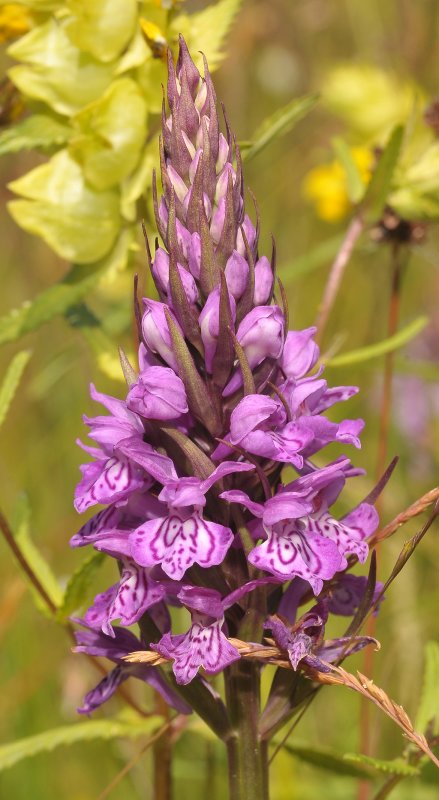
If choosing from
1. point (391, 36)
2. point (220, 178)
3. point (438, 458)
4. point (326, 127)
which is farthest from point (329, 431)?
point (391, 36)

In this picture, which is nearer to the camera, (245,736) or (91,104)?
(245,736)

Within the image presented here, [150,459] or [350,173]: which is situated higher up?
[150,459]

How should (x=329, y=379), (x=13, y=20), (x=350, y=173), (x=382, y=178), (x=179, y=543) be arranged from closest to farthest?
(x=179, y=543), (x=13, y=20), (x=382, y=178), (x=350, y=173), (x=329, y=379)

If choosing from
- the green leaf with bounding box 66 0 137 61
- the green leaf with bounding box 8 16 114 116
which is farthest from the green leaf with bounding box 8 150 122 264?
the green leaf with bounding box 66 0 137 61

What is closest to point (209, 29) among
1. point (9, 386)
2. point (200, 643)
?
point (9, 386)

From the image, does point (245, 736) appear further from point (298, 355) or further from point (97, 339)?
point (97, 339)

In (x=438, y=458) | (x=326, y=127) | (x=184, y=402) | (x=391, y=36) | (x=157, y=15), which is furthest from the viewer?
(x=391, y=36)

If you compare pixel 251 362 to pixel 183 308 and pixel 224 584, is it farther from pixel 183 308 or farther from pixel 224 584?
pixel 224 584
